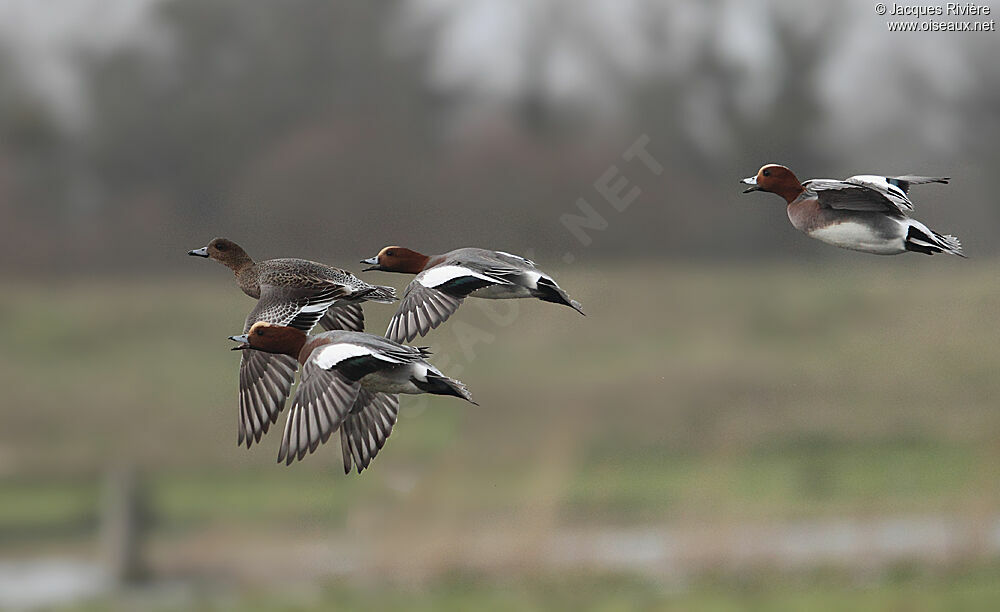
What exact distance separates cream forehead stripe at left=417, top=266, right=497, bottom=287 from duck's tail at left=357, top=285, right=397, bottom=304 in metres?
0.03

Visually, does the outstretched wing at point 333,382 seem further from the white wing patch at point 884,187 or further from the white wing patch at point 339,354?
the white wing patch at point 884,187

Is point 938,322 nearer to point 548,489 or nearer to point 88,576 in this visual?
point 548,489

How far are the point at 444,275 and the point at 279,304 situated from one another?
143mm

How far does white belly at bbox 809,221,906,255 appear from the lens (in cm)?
104

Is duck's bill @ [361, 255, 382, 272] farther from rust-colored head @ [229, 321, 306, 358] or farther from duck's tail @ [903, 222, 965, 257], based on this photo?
duck's tail @ [903, 222, 965, 257]

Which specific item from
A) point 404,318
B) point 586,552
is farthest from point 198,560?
point 404,318

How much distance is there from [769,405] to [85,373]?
5.79 meters

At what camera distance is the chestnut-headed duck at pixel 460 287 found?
1023mm

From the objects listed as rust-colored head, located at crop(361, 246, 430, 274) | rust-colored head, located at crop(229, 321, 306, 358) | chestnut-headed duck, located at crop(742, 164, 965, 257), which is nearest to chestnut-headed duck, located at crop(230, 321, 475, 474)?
rust-colored head, located at crop(229, 321, 306, 358)

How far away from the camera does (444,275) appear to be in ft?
3.51

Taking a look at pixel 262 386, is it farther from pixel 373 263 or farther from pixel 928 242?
pixel 928 242

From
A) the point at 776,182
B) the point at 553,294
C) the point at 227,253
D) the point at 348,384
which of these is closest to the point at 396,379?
the point at 348,384

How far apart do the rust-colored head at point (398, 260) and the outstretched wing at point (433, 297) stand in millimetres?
62

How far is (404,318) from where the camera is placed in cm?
104
